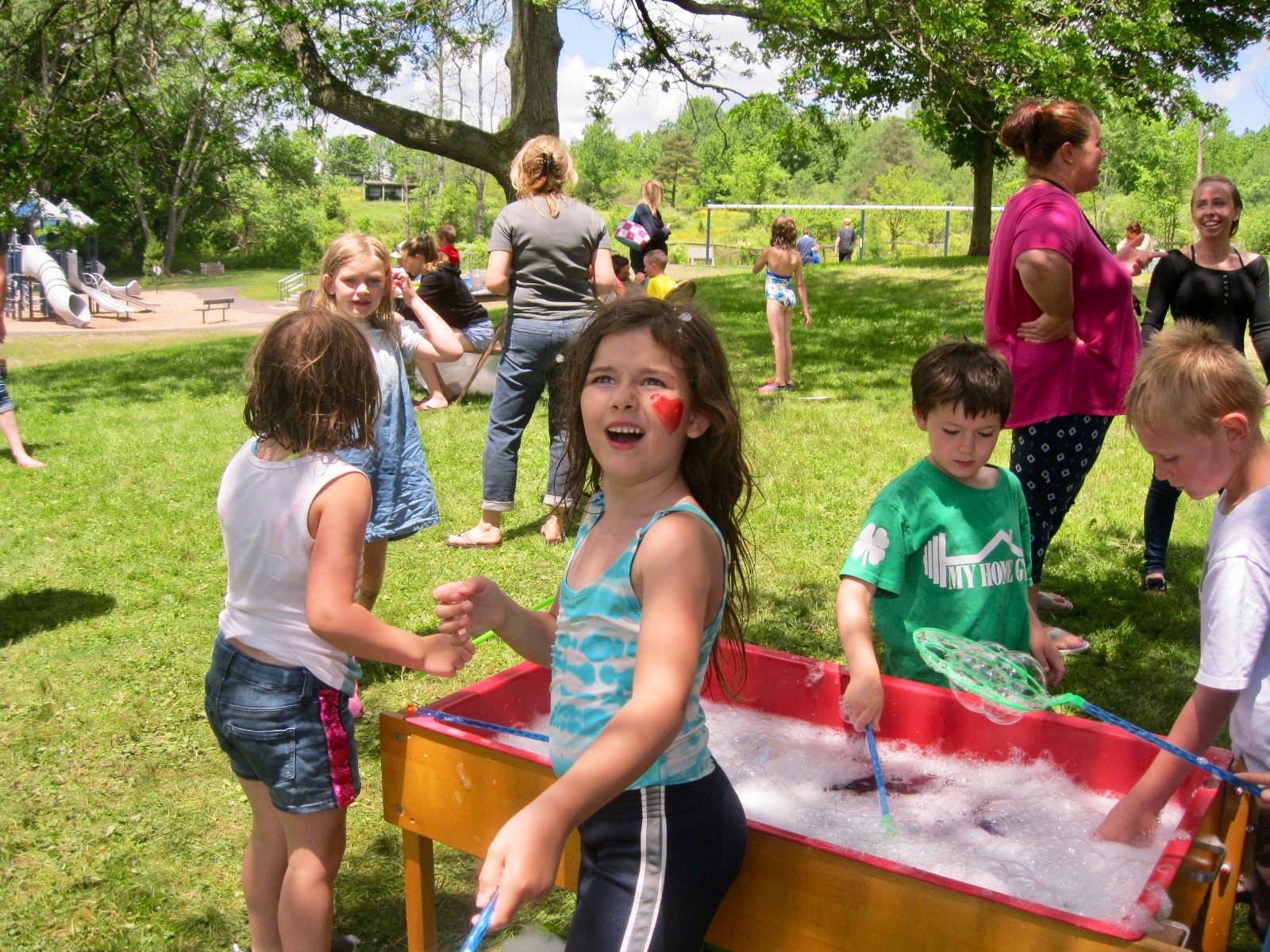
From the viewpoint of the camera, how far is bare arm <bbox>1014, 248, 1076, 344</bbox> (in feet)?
11.4

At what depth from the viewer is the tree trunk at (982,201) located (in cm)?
1928

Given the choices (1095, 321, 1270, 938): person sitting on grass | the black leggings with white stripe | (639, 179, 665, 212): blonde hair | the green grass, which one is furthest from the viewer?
(639, 179, 665, 212): blonde hair

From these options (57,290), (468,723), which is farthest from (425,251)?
→ (57,290)

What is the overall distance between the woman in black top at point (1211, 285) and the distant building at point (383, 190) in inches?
2139

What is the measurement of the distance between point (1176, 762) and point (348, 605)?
145cm

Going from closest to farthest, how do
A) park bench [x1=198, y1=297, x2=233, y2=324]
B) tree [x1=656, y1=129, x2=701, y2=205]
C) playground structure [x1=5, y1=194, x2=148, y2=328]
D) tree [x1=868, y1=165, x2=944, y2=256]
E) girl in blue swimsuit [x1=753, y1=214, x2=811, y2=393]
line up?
girl in blue swimsuit [x1=753, y1=214, x2=811, y2=393] → playground structure [x1=5, y1=194, x2=148, y2=328] → park bench [x1=198, y1=297, x2=233, y2=324] → tree [x1=868, y1=165, x2=944, y2=256] → tree [x1=656, y1=129, x2=701, y2=205]

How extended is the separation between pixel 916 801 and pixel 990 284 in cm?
191

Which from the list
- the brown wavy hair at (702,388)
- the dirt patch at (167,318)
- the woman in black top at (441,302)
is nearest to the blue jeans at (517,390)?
the brown wavy hair at (702,388)

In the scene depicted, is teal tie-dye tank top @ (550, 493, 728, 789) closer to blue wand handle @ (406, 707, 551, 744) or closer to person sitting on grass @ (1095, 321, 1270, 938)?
blue wand handle @ (406, 707, 551, 744)

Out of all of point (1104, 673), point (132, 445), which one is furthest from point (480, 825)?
point (132, 445)

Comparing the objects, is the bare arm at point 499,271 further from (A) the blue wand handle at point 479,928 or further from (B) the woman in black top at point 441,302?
(A) the blue wand handle at point 479,928

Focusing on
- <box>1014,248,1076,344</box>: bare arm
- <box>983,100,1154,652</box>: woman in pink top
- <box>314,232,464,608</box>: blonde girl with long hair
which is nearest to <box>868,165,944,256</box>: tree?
<box>983,100,1154,652</box>: woman in pink top

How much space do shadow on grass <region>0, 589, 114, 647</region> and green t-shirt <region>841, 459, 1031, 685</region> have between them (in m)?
3.52

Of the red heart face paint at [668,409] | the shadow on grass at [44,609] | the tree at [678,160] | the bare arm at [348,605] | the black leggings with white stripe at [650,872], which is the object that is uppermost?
the tree at [678,160]
